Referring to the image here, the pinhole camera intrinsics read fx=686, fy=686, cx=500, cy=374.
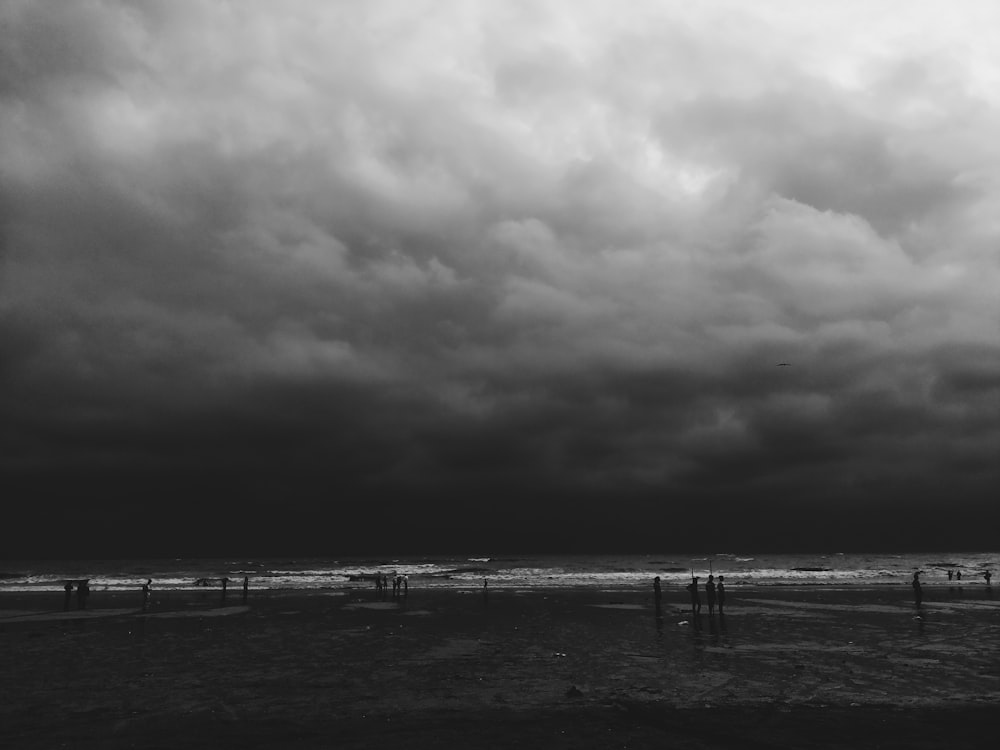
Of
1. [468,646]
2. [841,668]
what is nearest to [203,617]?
[468,646]

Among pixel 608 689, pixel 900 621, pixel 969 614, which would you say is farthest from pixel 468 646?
pixel 969 614

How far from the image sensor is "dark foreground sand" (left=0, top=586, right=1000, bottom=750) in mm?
17406

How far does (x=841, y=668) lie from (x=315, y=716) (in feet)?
64.4

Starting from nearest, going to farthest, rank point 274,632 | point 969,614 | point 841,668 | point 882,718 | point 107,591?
point 882,718 < point 841,668 < point 274,632 < point 969,614 < point 107,591

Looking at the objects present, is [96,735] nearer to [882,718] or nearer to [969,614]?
[882,718]

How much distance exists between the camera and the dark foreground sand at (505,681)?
17406 millimetres

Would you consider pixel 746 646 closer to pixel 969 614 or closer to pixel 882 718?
pixel 882 718

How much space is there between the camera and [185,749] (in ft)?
53.3

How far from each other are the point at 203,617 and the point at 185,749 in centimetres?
3599

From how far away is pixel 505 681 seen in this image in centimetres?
2422

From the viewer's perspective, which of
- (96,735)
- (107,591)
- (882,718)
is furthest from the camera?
(107,591)

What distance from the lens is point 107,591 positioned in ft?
282

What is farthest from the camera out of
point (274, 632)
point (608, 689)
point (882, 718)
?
point (274, 632)

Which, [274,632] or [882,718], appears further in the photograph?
[274,632]
